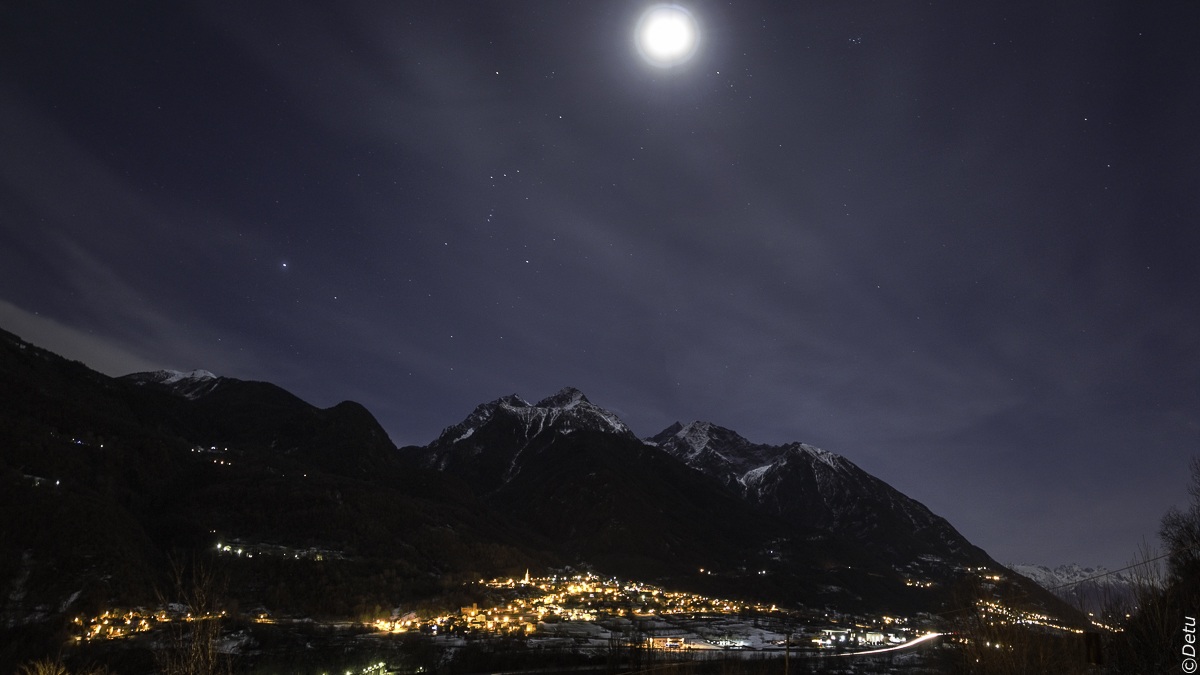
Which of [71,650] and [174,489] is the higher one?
[174,489]

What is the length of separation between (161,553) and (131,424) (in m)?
58.2

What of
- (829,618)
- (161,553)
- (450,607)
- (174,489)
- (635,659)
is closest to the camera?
(635,659)

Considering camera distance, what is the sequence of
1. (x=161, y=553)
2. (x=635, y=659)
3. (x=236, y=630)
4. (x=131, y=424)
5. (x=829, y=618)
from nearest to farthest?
1. (x=635, y=659)
2. (x=236, y=630)
3. (x=161, y=553)
4. (x=131, y=424)
5. (x=829, y=618)

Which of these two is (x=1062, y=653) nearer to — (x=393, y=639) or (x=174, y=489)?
(x=393, y=639)

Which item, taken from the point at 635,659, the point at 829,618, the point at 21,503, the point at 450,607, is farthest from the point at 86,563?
the point at 829,618

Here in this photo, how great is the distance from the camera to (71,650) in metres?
75.2

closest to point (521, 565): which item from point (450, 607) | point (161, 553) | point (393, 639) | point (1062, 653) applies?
point (450, 607)

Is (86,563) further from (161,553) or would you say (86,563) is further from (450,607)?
(450,607)

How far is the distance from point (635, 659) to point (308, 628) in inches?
3217

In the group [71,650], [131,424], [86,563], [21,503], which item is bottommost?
[71,650]

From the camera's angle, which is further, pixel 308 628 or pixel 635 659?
pixel 308 628

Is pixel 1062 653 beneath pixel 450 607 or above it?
above

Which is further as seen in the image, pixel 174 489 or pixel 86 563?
pixel 174 489

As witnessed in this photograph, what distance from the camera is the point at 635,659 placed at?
45281mm
